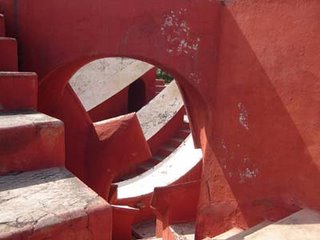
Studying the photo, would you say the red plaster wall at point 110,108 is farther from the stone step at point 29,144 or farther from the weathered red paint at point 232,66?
the stone step at point 29,144

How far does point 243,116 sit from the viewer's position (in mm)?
3168

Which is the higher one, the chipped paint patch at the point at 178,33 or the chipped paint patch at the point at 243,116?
the chipped paint patch at the point at 178,33

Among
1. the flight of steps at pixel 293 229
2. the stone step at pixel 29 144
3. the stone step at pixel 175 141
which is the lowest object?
the stone step at pixel 175 141

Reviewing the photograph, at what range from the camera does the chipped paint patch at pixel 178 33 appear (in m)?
3.18

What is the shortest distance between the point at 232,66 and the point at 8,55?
5.79 feet

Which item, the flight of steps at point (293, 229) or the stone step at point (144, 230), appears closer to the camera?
the flight of steps at point (293, 229)

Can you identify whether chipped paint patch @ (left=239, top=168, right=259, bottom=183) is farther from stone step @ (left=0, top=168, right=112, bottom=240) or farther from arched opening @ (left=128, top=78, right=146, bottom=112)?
arched opening @ (left=128, top=78, right=146, bottom=112)

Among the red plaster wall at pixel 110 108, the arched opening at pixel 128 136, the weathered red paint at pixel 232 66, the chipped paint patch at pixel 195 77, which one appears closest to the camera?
the weathered red paint at pixel 232 66

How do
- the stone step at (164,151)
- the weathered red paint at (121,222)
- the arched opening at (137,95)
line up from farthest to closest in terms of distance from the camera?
the arched opening at (137,95)
the stone step at (164,151)
the weathered red paint at (121,222)

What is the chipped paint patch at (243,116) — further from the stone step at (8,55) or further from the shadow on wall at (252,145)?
the stone step at (8,55)

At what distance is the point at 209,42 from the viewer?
327 cm

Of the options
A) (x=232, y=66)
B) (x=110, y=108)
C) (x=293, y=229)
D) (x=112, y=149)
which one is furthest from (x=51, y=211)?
(x=110, y=108)

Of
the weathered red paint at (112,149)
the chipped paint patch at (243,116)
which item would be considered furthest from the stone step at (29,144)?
the weathered red paint at (112,149)

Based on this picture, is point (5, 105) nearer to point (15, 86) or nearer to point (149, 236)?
point (15, 86)
